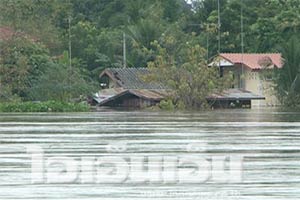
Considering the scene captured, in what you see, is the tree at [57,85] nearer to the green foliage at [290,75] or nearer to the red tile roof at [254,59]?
the red tile roof at [254,59]

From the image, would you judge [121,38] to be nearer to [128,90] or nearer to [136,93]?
[128,90]

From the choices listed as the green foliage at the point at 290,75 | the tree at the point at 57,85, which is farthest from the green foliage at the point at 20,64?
the green foliage at the point at 290,75

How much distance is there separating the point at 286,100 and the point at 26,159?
4461 centimetres

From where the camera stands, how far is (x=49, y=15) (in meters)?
68.2

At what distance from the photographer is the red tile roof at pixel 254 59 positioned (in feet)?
210

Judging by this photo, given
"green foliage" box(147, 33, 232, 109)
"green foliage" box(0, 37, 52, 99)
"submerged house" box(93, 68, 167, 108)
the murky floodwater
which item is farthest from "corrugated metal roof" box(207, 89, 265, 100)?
the murky floodwater

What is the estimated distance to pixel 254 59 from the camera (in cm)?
6544

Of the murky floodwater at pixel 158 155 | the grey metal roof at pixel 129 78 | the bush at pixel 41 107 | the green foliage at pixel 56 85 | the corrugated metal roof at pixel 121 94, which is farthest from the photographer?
the grey metal roof at pixel 129 78

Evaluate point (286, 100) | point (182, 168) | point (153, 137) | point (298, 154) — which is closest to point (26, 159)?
point (182, 168)

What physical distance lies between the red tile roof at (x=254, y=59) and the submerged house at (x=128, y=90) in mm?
5140

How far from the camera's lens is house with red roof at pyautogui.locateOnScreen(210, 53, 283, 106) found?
64188mm

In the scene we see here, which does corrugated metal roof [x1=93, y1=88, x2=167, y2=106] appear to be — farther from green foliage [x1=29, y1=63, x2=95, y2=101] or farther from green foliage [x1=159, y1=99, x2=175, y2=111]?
green foliage [x1=29, y1=63, x2=95, y2=101]

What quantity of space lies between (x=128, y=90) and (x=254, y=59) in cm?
796

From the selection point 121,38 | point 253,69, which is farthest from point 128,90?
point 253,69
